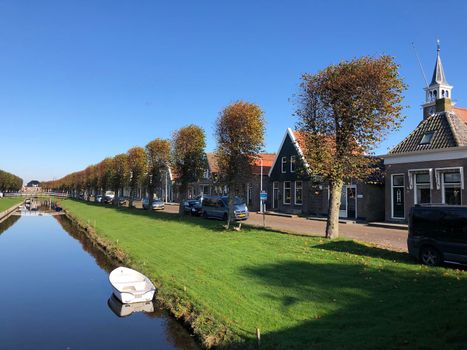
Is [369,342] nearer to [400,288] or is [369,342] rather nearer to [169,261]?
[400,288]

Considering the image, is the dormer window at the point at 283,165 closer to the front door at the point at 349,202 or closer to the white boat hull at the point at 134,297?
the front door at the point at 349,202

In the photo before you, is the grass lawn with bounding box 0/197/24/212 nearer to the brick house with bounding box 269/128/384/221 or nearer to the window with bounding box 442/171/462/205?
the brick house with bounding box 269/128/384/221

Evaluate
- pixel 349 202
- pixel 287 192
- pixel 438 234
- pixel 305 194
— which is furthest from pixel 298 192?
pixel 438 234

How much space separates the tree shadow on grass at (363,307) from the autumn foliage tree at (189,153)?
1831 cm

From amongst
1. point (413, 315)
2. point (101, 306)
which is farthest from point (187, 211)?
point (413, 315)

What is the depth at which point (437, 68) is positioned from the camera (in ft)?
142

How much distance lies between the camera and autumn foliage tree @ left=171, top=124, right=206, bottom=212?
3022 centimetres

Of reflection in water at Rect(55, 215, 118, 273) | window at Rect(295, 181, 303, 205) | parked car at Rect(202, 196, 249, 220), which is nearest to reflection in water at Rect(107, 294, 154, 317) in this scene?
reflection in water at Rect(55, 215, 118, 273)

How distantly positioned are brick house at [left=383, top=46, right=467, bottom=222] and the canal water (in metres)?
18.0

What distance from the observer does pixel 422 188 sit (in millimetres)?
25266

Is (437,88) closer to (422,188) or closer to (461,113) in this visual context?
(461,113)

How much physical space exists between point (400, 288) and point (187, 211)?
101 feet

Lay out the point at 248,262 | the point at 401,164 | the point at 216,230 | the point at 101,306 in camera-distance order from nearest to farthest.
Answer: the point at 101,306 → the point at 248,262 → the point at 216,230 → the point at 401,164

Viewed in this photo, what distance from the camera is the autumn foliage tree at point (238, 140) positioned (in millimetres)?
21750
